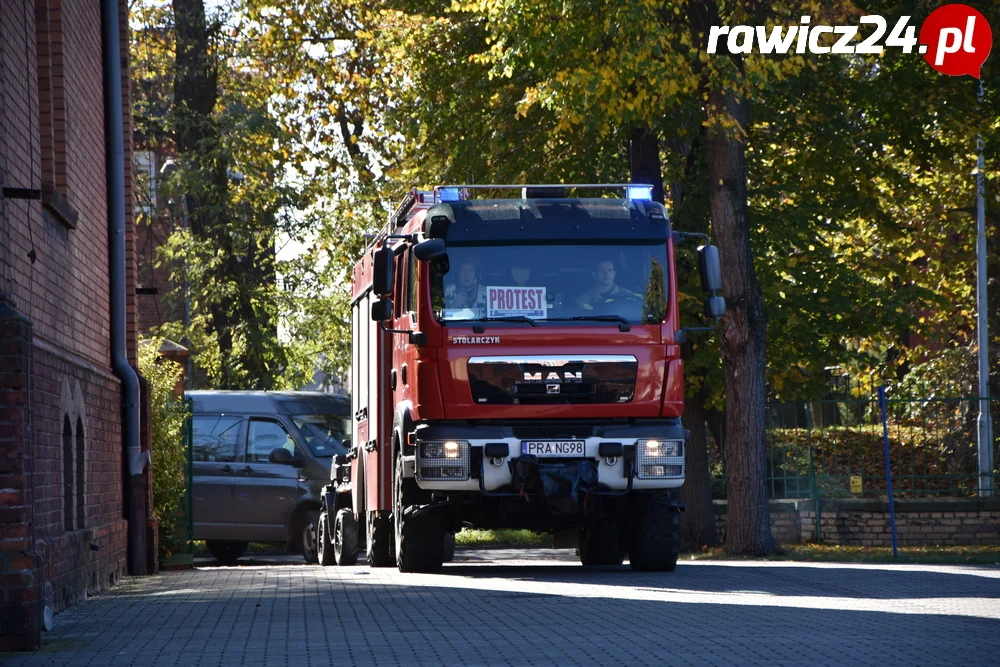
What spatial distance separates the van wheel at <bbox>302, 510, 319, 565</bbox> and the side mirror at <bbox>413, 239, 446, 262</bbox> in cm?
892

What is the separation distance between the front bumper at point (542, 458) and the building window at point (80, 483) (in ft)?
9.48

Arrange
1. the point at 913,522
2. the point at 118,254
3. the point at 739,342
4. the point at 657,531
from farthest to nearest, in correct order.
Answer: the point at 913,522 < the point at 739,342 < the point at 118,254 < the point at 657,531

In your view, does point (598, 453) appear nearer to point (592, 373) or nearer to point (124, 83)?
point (592, 373)

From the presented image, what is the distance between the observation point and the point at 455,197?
1549 cm

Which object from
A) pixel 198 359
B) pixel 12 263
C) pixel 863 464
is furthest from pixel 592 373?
pixel 198 359

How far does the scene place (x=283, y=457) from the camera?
23000 millimetres

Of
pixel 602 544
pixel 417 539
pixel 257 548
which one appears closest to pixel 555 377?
pixel 417 539

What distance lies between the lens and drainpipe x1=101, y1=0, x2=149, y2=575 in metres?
16.4

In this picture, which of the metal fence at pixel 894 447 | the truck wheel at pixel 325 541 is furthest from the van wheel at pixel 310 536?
the metal fence at pixel 894 447

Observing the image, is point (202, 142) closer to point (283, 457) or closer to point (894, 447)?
point (283, 457)

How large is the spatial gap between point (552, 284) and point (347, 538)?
5.86m

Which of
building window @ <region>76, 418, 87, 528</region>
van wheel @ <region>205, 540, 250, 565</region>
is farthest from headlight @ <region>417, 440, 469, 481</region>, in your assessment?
van wheel @ <region>205, 540, 250, 565</region>

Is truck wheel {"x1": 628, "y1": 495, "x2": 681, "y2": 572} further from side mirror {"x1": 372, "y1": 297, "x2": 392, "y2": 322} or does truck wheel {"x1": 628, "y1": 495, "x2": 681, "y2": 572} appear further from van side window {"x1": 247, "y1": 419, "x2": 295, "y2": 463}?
Answer: van side window {"x1": 247, "y1": 419, "x2": 295, "y2": 463}

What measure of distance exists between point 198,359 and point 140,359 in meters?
14.6
